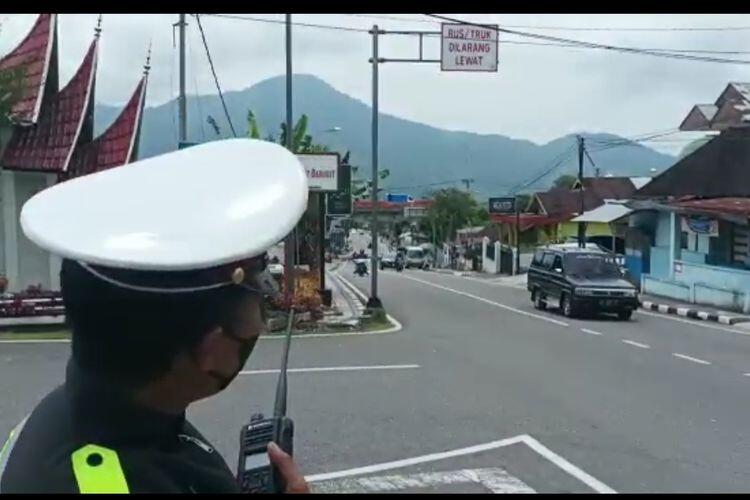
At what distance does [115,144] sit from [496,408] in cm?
1340

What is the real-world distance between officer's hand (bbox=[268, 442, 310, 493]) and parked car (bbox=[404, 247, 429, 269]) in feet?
212

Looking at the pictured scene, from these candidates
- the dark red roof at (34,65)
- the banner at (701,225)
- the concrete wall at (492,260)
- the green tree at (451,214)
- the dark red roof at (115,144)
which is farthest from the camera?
the green tree at (451,214)

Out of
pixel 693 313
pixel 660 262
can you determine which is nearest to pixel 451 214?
pixel 660 262

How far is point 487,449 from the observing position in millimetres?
7449

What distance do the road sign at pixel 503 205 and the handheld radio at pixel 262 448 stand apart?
50194 mm

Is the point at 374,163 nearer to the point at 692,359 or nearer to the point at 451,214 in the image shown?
the point at 692,359

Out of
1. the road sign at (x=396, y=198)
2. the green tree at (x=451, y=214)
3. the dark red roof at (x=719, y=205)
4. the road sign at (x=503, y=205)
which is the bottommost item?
the green tree at (x=451, y=214)

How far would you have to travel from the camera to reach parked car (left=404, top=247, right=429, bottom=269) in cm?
6662

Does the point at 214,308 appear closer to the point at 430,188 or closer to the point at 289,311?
the point at 289,311

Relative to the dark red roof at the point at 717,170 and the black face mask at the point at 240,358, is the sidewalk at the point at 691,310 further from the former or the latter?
the black face mask at the point at 240,358

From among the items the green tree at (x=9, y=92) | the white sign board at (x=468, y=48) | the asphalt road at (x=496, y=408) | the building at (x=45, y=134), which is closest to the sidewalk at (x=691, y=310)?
the asphalt road at (x=496, y=408)

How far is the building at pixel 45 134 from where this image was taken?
18859 mm

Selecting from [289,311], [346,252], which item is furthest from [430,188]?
[289,311]

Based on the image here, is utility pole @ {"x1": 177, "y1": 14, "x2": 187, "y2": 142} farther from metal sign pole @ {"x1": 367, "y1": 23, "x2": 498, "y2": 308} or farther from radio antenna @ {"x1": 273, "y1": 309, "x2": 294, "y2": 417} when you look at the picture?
radio antenna @ {"x1": 273, "y1": 309, "x2": 294, "y2": 417}
